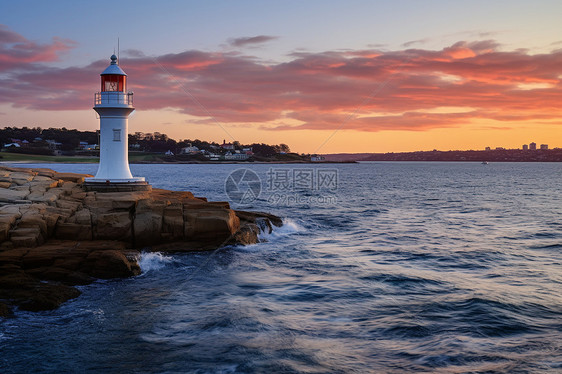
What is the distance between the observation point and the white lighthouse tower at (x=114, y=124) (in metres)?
22.0

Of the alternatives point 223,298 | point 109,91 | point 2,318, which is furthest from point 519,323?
point 109,91

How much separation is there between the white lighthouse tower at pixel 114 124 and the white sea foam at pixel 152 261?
678cm

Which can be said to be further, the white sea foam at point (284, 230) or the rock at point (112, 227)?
the white sea foam at point (284, 230)

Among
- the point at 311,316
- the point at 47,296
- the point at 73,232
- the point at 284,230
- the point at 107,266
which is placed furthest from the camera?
the point at 284,230

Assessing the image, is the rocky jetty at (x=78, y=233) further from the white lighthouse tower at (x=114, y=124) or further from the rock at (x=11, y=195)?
the white lighthouse tower at (x=114, y=124)

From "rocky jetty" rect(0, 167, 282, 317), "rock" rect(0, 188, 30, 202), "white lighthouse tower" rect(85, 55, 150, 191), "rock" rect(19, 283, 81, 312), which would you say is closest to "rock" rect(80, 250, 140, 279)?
"rocky jetty" rect(0, 167, 282, 317)

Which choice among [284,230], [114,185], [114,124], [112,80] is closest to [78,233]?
[114,185]

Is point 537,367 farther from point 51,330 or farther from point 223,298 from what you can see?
point 51,330

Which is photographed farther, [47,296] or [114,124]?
[114,124]

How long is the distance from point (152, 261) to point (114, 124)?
31.5 ft

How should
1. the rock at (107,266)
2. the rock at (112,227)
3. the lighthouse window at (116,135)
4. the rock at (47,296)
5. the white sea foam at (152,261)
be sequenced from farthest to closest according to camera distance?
the lighthouse window at (116,135), the rock at (112,227), the white sea foam at (152,261), the rock at (107,266), the rock at (47,296)

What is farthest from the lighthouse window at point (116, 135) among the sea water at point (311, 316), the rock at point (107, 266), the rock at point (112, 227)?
the rock at point (107, 266)

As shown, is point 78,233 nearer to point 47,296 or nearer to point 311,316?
point 47,296

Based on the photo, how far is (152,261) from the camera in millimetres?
15508
